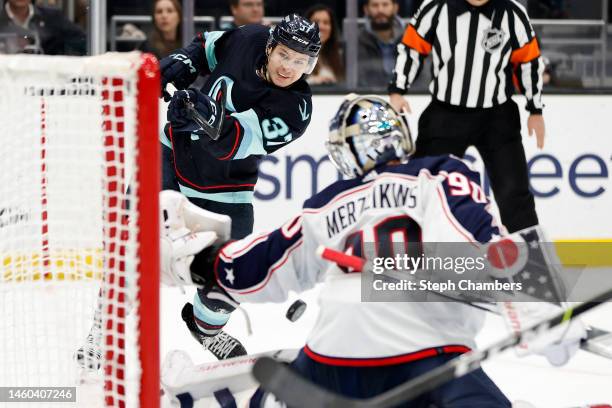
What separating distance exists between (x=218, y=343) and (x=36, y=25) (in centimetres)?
214

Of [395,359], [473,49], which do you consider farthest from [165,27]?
[395,359]

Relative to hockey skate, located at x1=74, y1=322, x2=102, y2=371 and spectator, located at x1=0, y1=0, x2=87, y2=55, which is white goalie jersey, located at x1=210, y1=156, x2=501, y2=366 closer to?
hockey skate, located at x1=74, y1=322, x2=102, y2=371

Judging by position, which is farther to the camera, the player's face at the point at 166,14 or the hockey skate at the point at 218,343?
the player's face at the point at 166,14

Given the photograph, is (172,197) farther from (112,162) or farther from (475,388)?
(475,388)

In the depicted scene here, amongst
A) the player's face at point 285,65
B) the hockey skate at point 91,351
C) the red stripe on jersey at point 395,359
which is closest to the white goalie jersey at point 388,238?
the red stripe on jersey at point 395,359

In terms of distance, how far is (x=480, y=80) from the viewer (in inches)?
173

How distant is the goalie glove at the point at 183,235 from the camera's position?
7.29 ft

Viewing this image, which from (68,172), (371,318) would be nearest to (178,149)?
(68,172)

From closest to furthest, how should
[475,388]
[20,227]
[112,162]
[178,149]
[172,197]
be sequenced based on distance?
[475,388] < [112,162] < [172,197] < [20,227] < [178,149]

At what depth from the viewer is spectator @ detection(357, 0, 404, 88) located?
4.96m

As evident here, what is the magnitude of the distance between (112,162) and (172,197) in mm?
187

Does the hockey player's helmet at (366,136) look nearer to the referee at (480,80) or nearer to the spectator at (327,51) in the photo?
the referee at (480,80)

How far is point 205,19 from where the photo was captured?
497 centimetres

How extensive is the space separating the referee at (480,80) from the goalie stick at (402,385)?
8.09ft
